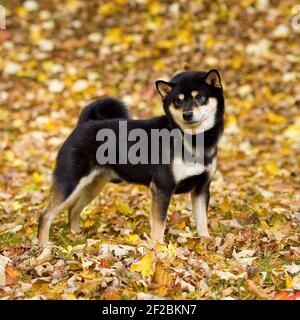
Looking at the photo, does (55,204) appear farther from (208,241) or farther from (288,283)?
(288,283)

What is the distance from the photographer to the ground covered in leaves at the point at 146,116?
15.2 ft

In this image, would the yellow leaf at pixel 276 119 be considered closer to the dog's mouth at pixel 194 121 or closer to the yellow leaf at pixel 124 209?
the yellow leaf at pixel 124 209

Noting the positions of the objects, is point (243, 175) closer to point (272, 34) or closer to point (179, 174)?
point (179, 174)

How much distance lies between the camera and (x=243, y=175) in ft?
27.6

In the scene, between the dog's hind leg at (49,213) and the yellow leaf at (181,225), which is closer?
the dog's hind leg at (49,213)

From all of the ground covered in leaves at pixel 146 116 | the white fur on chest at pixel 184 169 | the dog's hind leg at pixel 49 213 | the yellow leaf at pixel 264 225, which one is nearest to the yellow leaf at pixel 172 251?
the ground covered in leaves at pixel 146 116

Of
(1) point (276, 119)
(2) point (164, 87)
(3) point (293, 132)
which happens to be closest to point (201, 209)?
(2) point (164, 87)

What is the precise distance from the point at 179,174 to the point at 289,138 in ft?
14.4

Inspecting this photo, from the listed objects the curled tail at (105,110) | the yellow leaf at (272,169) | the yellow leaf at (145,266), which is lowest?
the yellow leaf at (145,266)

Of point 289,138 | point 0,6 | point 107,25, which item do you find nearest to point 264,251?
point 289,138

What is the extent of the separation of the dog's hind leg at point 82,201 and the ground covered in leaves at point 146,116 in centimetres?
11

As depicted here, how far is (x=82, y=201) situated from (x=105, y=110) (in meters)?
0.89

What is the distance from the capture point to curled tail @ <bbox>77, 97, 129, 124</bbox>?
20.6 ft

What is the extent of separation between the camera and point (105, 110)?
6328mm
